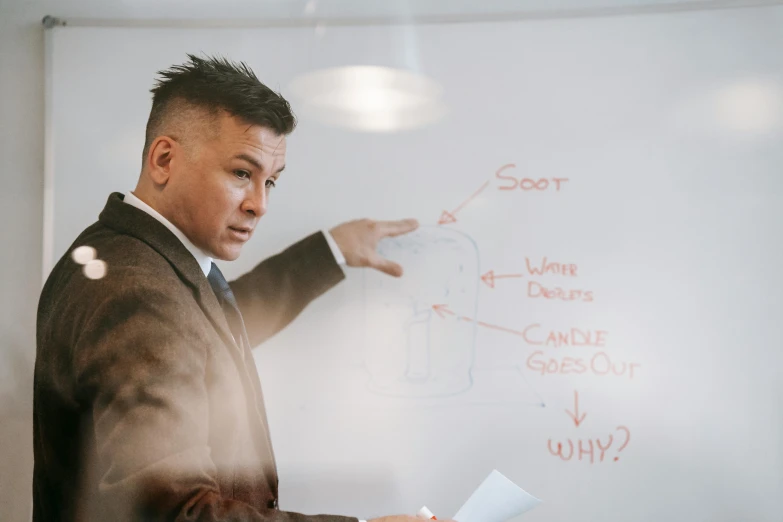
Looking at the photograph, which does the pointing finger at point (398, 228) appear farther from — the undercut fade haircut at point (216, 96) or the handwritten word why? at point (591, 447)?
the handwritten word why? at point (591, 447)

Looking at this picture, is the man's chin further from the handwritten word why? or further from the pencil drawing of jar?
the handwritten word why?

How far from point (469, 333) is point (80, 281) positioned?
69cm

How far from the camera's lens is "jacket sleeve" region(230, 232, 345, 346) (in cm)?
119

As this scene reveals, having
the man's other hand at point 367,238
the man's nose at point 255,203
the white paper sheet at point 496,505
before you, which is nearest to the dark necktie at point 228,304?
the man's nose at point 255,203

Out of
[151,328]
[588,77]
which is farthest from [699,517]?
[151,328]

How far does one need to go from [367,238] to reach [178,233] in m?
0.36

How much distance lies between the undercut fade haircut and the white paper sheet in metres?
0.72

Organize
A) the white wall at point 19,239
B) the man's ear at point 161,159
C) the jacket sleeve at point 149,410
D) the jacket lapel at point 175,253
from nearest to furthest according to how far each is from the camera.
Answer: the jacket sleeve at point 149,410 → the jacket lapel at point 175,253 → the man's ear at point 161,159 → the white wall at point 19,239

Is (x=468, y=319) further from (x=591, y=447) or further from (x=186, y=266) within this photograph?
(x=186, y=266)

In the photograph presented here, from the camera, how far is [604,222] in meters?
1.21

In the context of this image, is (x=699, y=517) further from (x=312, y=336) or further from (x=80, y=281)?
(x=80, y=281)

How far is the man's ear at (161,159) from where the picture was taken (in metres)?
1.05

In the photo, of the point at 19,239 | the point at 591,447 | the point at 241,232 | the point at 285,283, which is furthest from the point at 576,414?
the point at 19,239

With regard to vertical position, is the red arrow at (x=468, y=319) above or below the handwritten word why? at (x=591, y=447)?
above
